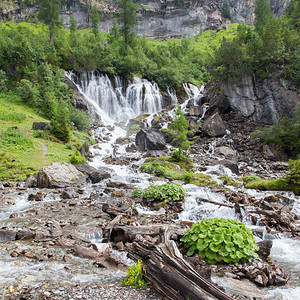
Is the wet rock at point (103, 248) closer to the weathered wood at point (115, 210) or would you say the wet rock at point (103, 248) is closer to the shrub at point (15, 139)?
the weathered wood at point (115, 210)

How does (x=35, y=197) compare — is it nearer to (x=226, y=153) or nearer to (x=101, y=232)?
(x=101, y=232)

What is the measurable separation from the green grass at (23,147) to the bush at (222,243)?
50.6 feet

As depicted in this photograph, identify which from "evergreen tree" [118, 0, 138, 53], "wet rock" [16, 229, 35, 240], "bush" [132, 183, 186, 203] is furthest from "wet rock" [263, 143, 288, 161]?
"evergreen tree" [118, 0, 138, 53]

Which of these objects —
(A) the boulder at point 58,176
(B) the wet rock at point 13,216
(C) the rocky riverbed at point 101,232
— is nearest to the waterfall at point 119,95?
(C) the rocky riverbed at point 101,232

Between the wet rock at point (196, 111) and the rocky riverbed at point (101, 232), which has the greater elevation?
the wet rock at point (196, 111)

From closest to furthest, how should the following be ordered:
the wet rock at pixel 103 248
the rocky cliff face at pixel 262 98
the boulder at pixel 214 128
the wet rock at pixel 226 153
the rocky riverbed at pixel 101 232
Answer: the rocky riverbed at pixel 101 232, the wet rock at pixel 103 248, the wet rock at pixel 226 153, the rocky cliff face at pixel 262 98, the boulder at pixel 214 128

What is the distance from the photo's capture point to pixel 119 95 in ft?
154

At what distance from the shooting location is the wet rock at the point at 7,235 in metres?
7.03

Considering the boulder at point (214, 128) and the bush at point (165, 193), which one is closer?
the bush at point (165, 193)

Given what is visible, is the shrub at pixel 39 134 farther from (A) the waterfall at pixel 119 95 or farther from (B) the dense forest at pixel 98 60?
(A) the waterfall at pixel 119 95

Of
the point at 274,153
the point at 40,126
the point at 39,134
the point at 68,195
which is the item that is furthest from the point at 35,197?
the point at 274,153

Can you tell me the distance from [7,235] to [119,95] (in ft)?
139

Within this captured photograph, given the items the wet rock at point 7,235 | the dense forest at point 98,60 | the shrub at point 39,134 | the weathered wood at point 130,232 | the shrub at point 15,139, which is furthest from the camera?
the dense forest at point 98,60

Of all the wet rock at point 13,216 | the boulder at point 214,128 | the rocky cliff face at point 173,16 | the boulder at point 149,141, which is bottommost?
the wet rock at point 13,216
